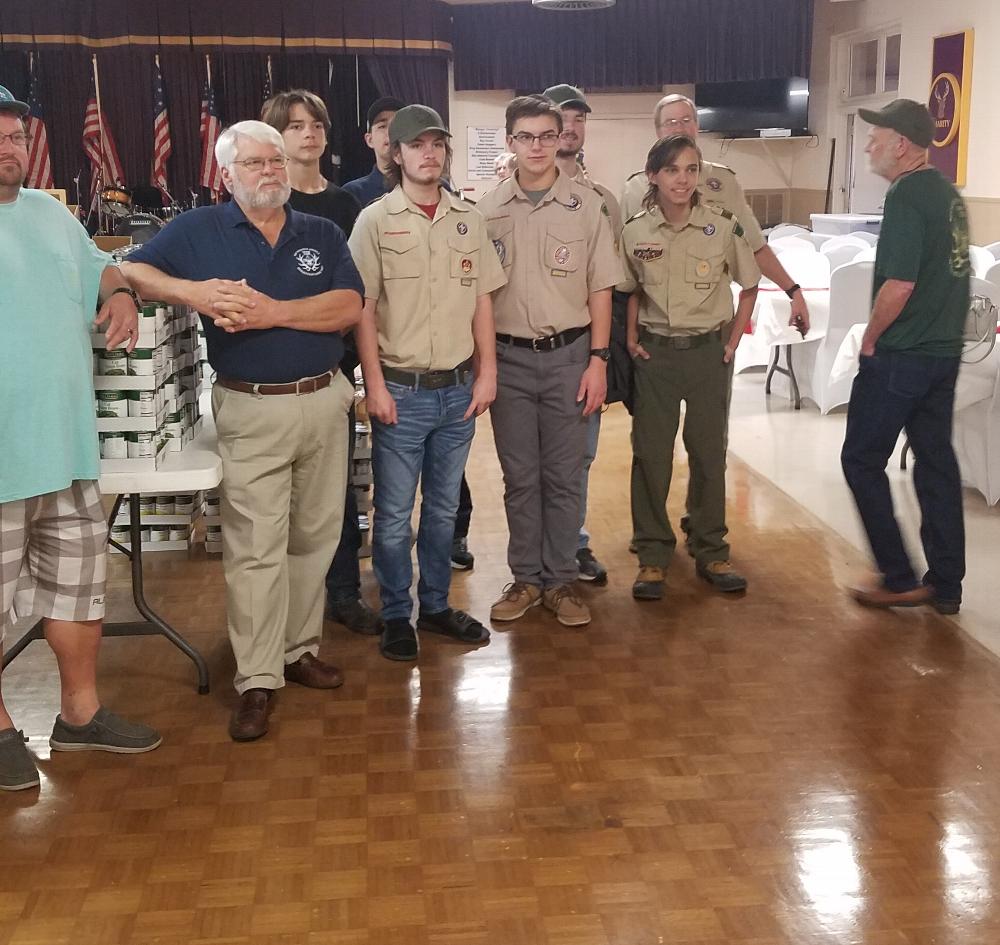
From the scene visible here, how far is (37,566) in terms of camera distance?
2.89m

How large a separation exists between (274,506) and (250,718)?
0.56 m

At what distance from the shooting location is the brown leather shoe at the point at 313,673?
3.38 meters

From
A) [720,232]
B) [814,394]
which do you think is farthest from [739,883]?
[814,394]

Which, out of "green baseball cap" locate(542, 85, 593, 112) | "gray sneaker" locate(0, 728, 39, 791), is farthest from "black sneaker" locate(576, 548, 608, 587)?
"gray sneaker" locate(0, 728, 39, 791)

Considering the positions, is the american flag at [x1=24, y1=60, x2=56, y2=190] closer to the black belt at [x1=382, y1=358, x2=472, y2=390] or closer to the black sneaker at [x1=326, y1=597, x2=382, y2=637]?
the black sneaker at [x1=326, y1=597, x2=382, y2=637]

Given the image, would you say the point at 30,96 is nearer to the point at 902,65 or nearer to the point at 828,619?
the point at 902,65

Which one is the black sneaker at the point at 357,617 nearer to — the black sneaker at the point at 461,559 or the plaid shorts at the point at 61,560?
the black sneaker at the point at 461,559

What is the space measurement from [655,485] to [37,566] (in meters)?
2.08

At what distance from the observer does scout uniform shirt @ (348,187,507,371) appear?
3361mm

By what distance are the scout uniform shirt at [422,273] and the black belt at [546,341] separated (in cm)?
24

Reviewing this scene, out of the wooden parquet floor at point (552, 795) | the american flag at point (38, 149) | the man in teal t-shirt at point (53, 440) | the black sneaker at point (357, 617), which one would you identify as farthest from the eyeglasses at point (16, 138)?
the american flag at point (38, 149)

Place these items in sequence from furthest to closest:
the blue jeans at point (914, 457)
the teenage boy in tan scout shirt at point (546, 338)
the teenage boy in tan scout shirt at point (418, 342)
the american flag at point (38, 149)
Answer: the american flag at point (38, 149), the blue jeans at point (914, 457), the teenage boy in tan scout shirt at point (546, 338), the teenage boy in tan scout shirt at point (418, 342)

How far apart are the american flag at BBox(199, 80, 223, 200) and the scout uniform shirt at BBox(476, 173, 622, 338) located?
7.53 meters

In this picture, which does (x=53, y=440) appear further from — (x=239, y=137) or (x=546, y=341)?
(x=546, y=341)
